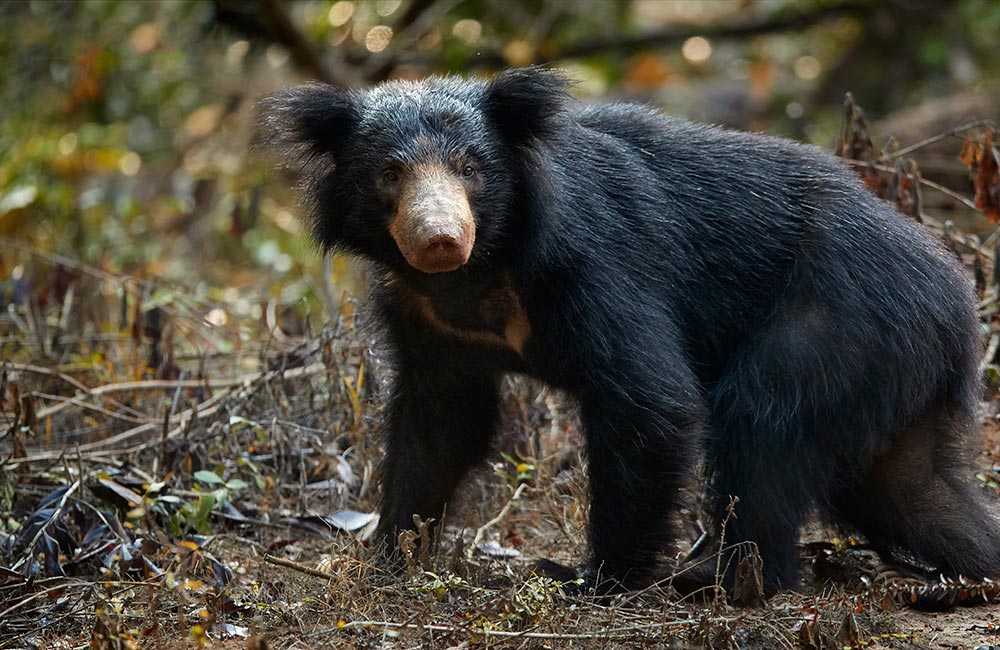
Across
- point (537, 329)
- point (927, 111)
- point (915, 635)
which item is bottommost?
point (915, 635)

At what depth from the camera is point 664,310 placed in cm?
422

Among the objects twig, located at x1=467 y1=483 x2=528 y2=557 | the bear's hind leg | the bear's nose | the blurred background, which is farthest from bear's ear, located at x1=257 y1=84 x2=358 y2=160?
the blurred background

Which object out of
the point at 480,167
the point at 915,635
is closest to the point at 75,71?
the point at 480,167

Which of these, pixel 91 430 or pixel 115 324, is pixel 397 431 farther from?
pixel 115 324

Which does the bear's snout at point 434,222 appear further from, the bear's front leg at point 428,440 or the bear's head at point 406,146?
the bear's front leg at point 428,440

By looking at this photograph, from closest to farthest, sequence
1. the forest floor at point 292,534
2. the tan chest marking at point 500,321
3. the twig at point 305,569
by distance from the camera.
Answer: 1. the forest floor at point 292,534
2. the twig at point 305,569
3. the tan chest marking at point 500,321

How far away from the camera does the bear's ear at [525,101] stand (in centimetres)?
408

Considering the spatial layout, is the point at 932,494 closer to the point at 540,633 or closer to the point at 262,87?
the point at 540,633

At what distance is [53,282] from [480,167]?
360 centimetres

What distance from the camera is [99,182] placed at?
422 inches

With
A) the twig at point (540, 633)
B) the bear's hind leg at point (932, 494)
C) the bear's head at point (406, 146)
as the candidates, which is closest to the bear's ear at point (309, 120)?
the bear's head at point (406, 146)

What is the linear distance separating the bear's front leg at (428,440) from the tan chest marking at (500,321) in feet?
0.79

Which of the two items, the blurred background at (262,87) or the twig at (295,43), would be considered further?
the twig at (295,43)

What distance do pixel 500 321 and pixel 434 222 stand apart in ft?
2.23
